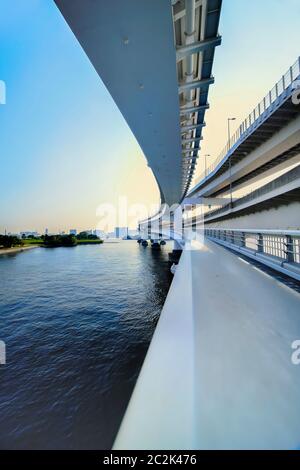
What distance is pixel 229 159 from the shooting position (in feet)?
75.5

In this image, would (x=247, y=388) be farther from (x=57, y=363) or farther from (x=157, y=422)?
(x=57, y=363)

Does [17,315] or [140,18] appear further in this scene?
[17,315]

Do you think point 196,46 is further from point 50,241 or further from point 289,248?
point 50,241

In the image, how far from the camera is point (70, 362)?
7.84 m

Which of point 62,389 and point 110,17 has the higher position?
point 110,17

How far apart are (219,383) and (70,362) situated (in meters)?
7.78

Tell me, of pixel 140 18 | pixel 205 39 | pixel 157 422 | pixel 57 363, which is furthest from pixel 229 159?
pixel 157 422

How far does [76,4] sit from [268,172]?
23009mm

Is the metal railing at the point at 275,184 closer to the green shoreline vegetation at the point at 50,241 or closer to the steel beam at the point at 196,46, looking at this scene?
the steel beam at the point at 196,46

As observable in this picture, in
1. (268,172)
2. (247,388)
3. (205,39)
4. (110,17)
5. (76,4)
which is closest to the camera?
(247,388)

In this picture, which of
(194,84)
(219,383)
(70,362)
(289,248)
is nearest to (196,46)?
(194,84)

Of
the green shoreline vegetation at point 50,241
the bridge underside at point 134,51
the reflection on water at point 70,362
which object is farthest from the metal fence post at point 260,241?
the green shoreline vegetation at point 50,241

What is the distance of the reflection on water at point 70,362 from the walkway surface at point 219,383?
4.14 m

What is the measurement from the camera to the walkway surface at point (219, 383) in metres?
1.32
